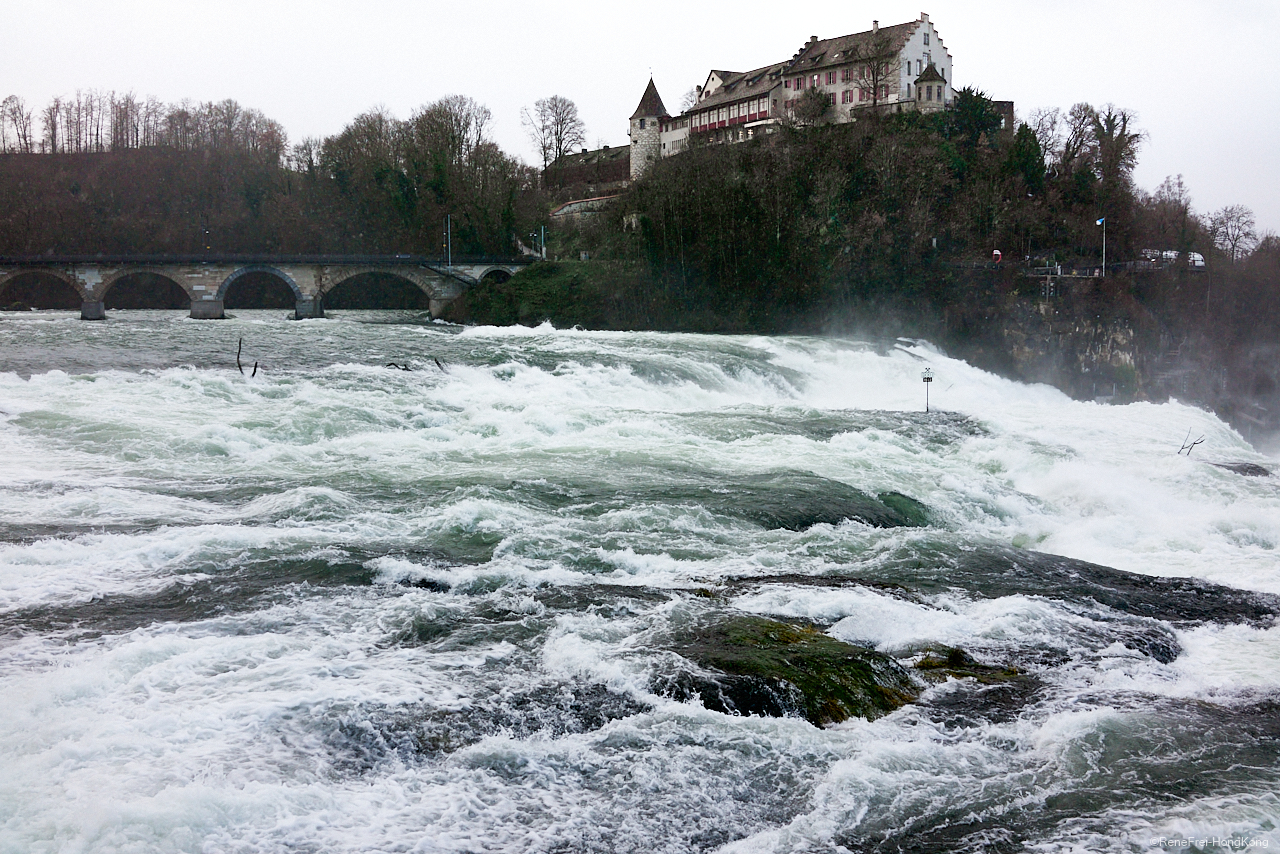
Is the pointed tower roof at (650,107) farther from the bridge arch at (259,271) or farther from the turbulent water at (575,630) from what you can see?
the turbulent water at (575,630)

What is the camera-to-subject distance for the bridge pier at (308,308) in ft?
189

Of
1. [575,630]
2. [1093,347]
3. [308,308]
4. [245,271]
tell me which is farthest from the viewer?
[308,308]

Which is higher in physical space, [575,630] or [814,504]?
[814,504]

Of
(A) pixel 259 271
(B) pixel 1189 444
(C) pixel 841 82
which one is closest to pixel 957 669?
(B) pixel 1189 444

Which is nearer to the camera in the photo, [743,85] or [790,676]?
[790,676]

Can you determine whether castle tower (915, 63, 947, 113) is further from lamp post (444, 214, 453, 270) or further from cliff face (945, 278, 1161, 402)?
lamp post (444, 214, 453, 270)

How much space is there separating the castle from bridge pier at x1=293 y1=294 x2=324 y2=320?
2333 cm

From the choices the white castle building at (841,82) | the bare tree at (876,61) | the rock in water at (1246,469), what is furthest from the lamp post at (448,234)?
the rock in water at (1246,469)

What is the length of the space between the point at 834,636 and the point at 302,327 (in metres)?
41.6

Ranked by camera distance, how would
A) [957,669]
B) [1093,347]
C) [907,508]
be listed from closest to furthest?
1. [957,669]
2. [907,508]
3. [1093,347]
